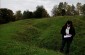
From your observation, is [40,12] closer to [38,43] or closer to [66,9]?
[66,9]

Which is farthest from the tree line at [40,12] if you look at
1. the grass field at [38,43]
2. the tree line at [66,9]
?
the grass field at [38,43]

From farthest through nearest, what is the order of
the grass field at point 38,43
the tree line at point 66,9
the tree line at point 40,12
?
the tree line at point 66,9 → the tree line at point 40,12 → the grass field at point 38,43

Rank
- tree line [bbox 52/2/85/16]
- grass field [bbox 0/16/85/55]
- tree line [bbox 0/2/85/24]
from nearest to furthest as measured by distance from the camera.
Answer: grass field [bbox 0/16/85/55] → tree line [bbox 0/2/85/24] → tree line [bbox 52/2/85/16]

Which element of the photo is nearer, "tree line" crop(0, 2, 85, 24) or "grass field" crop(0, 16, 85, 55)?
"grass field" crop(0, 16, 85, 55)

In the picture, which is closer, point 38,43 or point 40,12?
point 38,43

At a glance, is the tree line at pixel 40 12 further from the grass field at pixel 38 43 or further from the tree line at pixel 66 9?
the grass field at pixel 38 43

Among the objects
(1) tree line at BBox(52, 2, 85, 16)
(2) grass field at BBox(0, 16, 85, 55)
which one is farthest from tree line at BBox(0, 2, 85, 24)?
(2) grass field at BBox(0, 16, 85, 55)

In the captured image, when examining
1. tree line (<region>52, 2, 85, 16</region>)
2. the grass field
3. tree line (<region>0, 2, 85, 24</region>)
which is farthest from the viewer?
tree line (<region>52, 2, 85, 16</region>)

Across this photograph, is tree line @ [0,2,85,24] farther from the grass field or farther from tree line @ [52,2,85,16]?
the grass field

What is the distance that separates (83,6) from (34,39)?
49079mm

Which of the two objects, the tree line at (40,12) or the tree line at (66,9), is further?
the tree line at (66,9)

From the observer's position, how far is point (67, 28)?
24.3 metres

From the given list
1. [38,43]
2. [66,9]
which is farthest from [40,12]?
[38,43]

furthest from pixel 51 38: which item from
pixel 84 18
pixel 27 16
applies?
pixel 27 16
